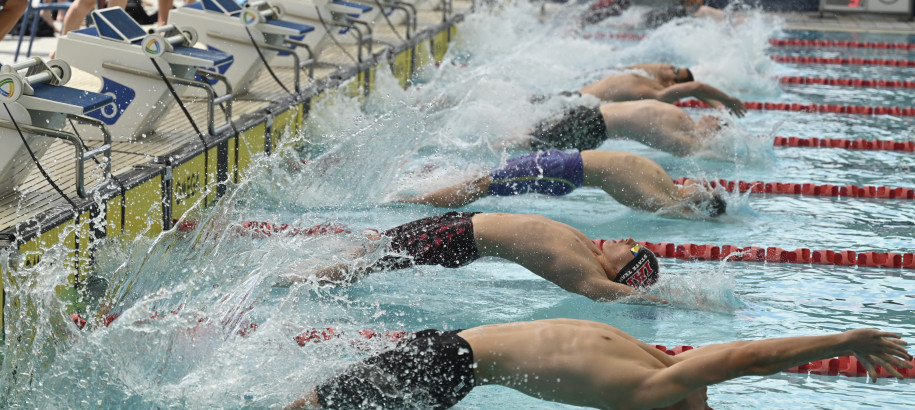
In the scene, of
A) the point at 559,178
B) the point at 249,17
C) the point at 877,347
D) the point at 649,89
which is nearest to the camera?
the point at 877,347

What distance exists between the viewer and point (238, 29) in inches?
216

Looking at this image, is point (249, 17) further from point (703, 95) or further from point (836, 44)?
point (836, 44)

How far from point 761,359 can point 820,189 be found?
3.19 metres

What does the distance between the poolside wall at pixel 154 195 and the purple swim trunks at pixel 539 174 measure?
3.83ft

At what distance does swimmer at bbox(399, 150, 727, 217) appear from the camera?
427cm

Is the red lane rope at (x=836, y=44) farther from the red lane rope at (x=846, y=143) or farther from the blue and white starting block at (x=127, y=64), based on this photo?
the blue and white starting block at (x=127, y=64)

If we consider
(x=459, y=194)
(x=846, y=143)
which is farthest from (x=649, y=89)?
(x=459, y=194)

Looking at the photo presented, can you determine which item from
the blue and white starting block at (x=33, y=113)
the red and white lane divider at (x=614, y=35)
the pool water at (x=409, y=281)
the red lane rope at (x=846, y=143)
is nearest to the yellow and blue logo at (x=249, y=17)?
the pool water at (x=409, y=281)

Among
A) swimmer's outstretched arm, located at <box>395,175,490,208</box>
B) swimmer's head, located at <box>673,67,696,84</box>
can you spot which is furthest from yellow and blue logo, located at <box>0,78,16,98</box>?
swimmer's head, located at <box>673,67,696,84</box>

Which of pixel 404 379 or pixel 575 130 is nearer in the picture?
pixel 404 379

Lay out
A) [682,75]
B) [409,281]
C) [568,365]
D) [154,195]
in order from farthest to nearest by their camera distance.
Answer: [682,75]
[154,195]
[409,281]
[568,365]

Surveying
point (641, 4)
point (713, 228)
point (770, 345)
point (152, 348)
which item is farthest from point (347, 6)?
point (641, 4)

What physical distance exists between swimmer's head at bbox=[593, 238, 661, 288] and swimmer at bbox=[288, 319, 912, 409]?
0.77 metres

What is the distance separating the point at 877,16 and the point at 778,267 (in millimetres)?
9338
